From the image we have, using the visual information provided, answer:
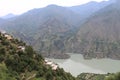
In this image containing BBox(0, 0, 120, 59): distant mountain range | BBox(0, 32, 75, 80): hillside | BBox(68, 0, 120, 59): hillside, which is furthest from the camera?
BBox(0, 0, 120, 59): distant mountain range

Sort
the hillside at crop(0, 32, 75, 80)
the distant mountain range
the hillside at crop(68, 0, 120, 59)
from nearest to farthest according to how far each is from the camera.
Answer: the hillside at crop(0, 32, 75, 80), the hillside at crop(68, 0, 120, 59), the distant mountain range

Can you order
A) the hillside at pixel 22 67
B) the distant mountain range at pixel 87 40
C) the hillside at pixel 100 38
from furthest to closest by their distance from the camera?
1. the distant mountain range at pixel 87 40
2. the hillside at pixel 100 38
3. the hillside at pixel 22 67

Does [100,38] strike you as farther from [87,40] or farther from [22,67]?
[22,67]

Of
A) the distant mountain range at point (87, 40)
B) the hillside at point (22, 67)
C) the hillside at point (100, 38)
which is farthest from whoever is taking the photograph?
the distant mountain range at point (87, 40)

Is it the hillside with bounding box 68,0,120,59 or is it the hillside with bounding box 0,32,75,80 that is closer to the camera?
the hillside with bounding box 0,32,75,80

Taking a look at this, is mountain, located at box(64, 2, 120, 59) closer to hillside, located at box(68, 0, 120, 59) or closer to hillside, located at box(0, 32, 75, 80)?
hillside, located at box(68, 0, 120, 59)

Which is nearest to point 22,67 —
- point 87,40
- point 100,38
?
point 87,40

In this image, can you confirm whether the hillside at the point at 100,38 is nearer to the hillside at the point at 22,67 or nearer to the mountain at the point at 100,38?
the mountain at the point at 100,38

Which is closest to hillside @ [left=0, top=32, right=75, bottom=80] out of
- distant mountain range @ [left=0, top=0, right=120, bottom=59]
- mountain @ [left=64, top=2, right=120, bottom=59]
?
distant mountain range @ [left=0, top=0, right=120, bottom=59]

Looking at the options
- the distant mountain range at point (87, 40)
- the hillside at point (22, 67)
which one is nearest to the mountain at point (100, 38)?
the distant mountain range at point (87, 40)
